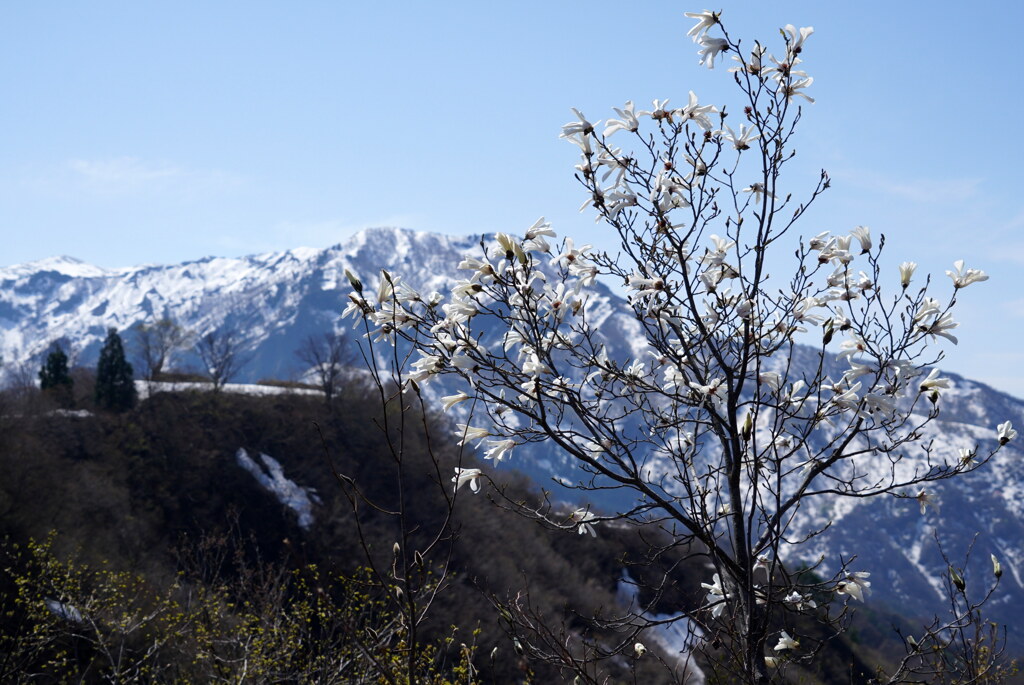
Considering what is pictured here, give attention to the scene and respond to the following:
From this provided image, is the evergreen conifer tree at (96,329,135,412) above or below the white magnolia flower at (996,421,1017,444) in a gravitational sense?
below

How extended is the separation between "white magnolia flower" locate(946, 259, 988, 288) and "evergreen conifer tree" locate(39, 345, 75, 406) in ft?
172

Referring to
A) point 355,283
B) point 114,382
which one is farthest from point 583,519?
point 114,382

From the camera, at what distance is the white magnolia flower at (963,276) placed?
12.3 ft

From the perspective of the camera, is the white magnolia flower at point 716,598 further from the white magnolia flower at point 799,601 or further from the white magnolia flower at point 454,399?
the white magnolia flower at point 454,399

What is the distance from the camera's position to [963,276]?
149 inches

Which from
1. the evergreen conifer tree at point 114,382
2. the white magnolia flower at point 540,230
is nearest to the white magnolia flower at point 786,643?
the white magnolia flower at point 540,230

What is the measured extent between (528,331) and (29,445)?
37.7m

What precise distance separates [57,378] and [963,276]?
55.5 metres

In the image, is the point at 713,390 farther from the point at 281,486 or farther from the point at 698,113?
the point at 281,486

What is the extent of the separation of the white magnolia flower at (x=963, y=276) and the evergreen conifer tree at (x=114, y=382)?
50.5 m

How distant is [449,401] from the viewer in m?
3.71

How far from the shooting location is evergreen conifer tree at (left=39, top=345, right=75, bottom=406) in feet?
158

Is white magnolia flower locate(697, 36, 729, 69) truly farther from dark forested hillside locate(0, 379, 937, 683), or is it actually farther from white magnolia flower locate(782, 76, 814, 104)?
dark forested hillside locate(0, 379, 937, 683)

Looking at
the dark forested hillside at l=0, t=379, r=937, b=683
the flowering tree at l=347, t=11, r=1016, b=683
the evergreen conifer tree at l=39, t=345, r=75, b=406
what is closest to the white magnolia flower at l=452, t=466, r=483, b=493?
the flowering tree at l=347, t=11, r=1016, b=683
